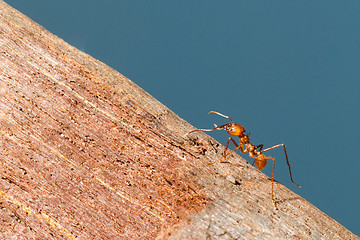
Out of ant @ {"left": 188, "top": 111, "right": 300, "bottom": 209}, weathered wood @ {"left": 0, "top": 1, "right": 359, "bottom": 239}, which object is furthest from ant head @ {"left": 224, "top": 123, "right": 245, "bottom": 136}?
weathered wood @ {"left": 0, "top": 1, "right": 359, "bottom": 239}

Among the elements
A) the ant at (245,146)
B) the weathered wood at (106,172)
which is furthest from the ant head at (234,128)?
the weathered wood at (106,172)

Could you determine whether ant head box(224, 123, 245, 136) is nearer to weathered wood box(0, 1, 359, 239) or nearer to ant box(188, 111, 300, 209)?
ant box(188, 111, 300, 209)

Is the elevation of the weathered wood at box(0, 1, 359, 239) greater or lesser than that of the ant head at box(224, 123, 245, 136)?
lesser

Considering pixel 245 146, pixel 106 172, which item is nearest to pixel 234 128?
pixel 245 146

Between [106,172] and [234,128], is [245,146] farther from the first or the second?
[106,172]

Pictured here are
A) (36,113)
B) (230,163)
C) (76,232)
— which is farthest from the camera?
(230,163)

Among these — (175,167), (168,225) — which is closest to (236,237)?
(168,225)

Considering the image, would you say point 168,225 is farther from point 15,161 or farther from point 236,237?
point 15,161

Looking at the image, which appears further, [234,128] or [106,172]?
[234,128]
